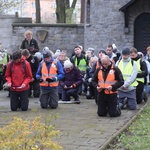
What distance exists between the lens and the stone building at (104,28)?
27.3 metres

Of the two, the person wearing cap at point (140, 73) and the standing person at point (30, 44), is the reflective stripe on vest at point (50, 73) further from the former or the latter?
the standing person at point (30, 44)

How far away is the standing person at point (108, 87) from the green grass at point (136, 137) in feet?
2.17

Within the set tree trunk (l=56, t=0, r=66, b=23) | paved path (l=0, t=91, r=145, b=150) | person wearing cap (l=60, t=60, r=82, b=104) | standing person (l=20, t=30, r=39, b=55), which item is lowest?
paved path (l=0, t=91, r=145, b=150)

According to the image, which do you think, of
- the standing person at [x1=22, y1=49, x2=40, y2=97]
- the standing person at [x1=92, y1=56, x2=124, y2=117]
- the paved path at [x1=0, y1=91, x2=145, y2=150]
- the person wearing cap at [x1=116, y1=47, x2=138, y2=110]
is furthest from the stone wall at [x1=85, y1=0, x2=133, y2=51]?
the standing person at [x1=92, y1=56, x2=124, y2=117]

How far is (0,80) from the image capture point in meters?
18.7

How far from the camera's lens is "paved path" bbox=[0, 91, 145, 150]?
866 centimetres

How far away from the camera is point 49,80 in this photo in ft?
44.1

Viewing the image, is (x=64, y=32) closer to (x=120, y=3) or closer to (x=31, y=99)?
(x=120, y=3)

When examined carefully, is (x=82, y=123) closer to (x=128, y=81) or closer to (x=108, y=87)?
(x=108, y=87)

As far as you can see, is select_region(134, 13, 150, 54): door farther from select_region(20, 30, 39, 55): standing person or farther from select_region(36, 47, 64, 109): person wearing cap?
select_region(36, 47, 64, 109): person wearing cap

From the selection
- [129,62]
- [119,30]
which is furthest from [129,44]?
[129,62]

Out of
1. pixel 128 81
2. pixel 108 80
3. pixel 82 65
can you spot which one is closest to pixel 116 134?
pixel 108 80

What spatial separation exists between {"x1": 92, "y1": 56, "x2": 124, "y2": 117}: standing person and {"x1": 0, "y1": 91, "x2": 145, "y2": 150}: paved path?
242 mm

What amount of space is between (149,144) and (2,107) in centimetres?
619
